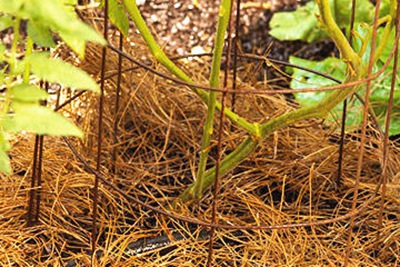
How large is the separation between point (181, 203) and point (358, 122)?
64cm

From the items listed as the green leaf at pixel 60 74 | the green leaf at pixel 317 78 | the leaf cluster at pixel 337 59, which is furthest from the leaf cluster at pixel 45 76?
the green leaf at pixel 317 78

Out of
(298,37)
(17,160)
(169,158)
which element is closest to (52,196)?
(17,160)

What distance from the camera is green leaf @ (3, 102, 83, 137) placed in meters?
0.89

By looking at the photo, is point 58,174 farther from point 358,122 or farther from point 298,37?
point 298,37

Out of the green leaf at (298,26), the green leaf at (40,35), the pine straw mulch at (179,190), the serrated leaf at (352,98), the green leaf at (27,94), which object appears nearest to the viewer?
the green leaf at (27,94)

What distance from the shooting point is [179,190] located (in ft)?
5.56

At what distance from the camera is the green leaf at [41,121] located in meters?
0.89

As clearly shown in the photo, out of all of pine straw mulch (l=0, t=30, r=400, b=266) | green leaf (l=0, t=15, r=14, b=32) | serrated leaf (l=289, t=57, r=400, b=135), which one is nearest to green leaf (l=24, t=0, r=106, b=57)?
green leaf (l=0, t=15, r=14, b=32)

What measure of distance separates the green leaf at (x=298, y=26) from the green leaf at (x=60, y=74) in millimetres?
1581

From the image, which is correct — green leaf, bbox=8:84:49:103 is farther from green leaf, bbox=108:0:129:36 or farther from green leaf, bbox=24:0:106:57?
green leaf, bbox=108:0:129:36

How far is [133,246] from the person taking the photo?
1.48 meters

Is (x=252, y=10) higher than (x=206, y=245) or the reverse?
higher

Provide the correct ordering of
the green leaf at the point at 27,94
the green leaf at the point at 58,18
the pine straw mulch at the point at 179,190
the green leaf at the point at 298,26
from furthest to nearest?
the green leaf at the point at 298,26, the pine straw mulch at the point at 179,190, the green leaf at the point at 27,94, the green leaf at the point at 58,18

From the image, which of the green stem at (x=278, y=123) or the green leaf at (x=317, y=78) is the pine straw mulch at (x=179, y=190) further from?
A: the green leaf at (x=317, y=78)
